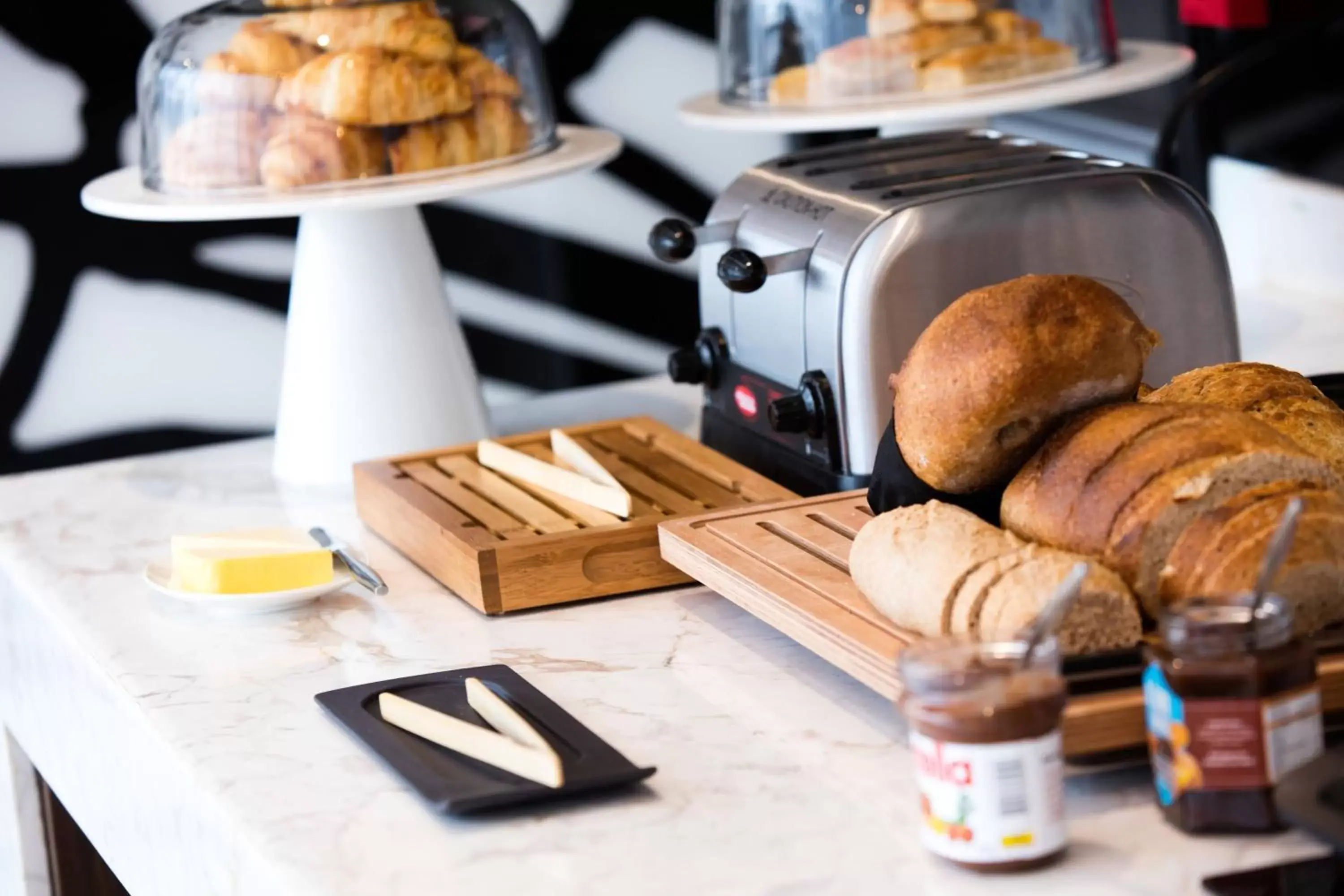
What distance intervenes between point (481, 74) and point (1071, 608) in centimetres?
84

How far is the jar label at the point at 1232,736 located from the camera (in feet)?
2.32

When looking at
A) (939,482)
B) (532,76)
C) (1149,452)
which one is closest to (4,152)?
(532,76)

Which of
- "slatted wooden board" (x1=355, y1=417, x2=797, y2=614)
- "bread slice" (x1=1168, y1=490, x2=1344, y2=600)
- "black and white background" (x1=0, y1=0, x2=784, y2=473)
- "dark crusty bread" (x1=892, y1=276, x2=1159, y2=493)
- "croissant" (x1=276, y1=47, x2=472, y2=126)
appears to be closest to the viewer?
"bread slice" (x1=1168, y1=490, x2=1344, y2=600)

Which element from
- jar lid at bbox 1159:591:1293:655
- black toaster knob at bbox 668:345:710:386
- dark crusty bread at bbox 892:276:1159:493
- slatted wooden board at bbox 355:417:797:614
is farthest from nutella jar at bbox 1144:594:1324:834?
black toaster knob at bbox 668:345:710:386

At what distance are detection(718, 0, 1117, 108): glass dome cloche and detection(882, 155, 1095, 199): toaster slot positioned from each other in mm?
284

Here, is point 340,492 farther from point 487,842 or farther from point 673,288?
point 673,288

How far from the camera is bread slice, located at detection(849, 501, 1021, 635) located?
86cm

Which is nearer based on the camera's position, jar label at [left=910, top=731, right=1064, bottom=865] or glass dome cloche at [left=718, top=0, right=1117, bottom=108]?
jar label at [left=910, top=731, right=1064, bottom=865]

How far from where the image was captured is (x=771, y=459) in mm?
1327

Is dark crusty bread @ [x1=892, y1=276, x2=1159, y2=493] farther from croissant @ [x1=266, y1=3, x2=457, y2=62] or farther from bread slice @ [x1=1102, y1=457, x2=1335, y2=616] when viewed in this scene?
croissant @ [x1=266, y1=3, x2=457, y2=62]

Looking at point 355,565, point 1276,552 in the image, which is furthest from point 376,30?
point 1276,552

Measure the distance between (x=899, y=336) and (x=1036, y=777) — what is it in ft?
1.72

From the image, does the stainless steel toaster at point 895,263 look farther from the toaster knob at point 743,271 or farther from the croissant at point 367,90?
the croissant at point 367,90

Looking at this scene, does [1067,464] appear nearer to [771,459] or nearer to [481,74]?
[771,459]
